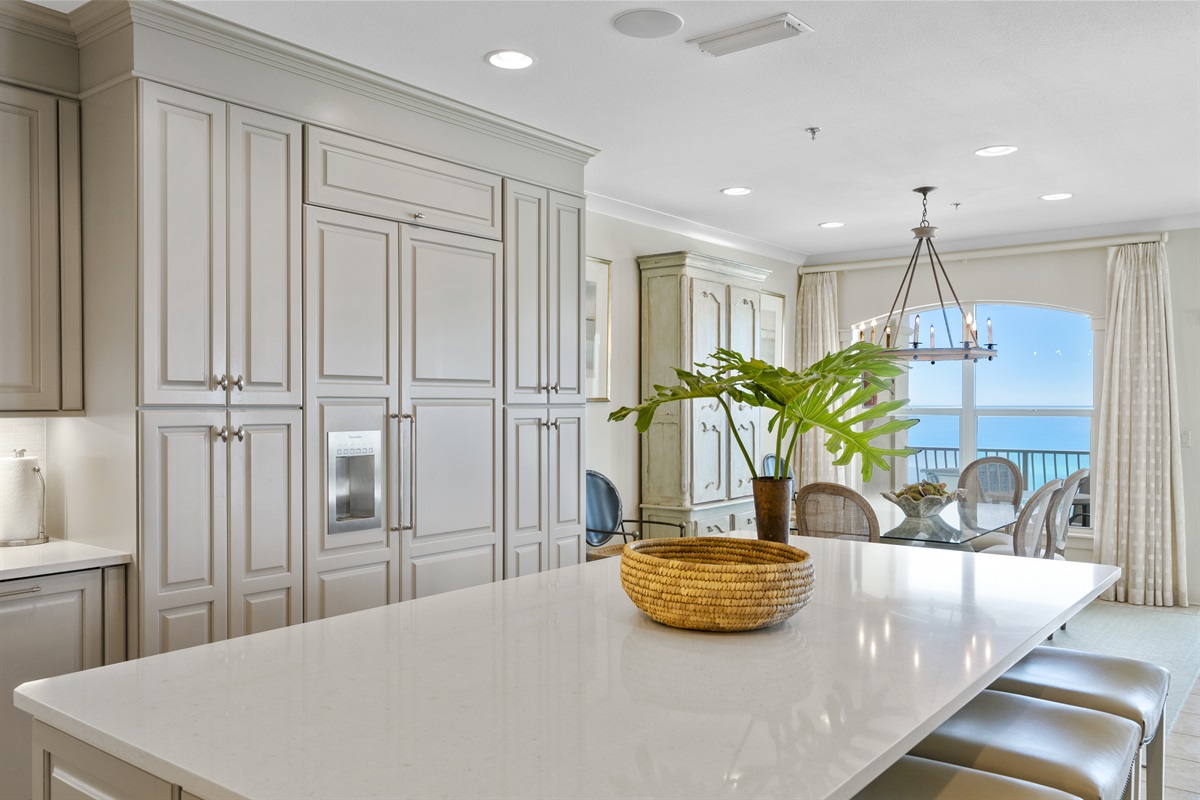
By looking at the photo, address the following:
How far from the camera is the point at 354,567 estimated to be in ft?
10.8

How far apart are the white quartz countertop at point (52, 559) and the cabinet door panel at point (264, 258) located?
608 mm

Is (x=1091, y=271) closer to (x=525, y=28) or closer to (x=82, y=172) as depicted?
(x=525, y=28)

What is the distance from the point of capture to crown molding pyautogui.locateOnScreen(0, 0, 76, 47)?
2.70m

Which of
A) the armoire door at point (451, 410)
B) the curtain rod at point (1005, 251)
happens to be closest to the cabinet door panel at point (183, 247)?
the armoire door at point (451, 410)

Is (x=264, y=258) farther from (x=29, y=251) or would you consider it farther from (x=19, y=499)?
(x=19, y=499)

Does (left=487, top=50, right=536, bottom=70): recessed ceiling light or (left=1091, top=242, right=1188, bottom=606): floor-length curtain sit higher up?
(left=487, top=50, right=536, bottom=70): recessed ceiling light

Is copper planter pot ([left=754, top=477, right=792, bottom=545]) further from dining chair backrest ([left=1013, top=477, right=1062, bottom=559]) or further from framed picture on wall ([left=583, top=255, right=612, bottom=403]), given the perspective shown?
framed picture on wall ([left=583, top=255, right=612, bottom=403])

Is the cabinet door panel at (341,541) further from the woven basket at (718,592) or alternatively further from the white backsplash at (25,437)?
the woven basket at (718,592)

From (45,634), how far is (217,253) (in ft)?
4.09

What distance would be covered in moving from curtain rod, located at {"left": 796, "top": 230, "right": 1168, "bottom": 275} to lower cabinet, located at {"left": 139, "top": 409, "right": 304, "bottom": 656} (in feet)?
17.4

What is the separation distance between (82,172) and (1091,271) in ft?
20.3

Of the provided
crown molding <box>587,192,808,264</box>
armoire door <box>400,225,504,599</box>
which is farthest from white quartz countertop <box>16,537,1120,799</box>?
crown molding <box>587,192,808,264</box>

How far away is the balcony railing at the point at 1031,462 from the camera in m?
7.07

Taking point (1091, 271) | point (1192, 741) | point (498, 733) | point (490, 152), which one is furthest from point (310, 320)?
point (1091, 271)
